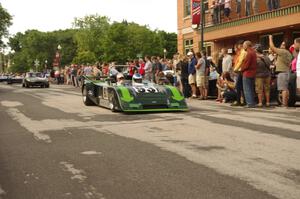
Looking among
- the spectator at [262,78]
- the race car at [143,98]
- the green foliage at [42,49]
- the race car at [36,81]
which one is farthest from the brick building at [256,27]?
the green foliage at [42,49]

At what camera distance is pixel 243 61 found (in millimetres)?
13945

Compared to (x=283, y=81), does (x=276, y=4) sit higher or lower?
higher

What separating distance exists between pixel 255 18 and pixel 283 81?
10424mm

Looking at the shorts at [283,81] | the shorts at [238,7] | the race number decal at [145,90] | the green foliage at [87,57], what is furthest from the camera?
the green foliage at [87,57]

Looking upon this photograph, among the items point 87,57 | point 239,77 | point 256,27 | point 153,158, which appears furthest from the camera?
point 87,57

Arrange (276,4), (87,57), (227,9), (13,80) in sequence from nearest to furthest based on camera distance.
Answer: (276,4) → (227,9) → (13,80) → (87,57)

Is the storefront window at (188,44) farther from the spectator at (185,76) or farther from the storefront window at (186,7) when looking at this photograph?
the spectator at (185,76)

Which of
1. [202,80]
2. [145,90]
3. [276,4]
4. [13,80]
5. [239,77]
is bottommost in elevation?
[13,80]

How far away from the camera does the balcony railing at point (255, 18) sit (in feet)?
67.9

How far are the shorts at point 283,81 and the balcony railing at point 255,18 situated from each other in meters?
7.74

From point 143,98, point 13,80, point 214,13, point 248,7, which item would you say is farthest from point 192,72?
point 13,80

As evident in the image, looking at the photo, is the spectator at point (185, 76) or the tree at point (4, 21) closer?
the spectator at point (185, 76)

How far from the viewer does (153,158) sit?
6.64 meters

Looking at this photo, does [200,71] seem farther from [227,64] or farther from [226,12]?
[226,12]
